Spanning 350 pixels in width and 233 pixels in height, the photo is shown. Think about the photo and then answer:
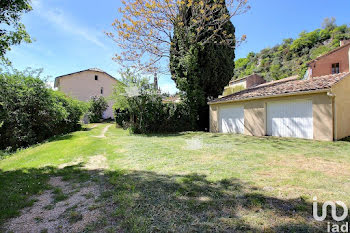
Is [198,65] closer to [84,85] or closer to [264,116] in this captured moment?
[264,116]

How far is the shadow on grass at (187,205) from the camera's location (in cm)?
226

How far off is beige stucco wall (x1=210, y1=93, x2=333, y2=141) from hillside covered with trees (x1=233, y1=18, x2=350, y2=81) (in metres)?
39.3

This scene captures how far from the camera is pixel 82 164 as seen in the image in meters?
5.81

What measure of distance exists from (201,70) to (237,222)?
14.4 metres

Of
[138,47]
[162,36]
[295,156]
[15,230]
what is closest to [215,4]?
[162,36]

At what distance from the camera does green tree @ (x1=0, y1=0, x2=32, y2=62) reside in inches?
192

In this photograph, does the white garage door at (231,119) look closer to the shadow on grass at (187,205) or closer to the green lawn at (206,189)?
the green lawn at (206,189)

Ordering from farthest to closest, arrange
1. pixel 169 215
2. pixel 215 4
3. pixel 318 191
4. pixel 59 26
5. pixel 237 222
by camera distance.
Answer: pixel 215 4 → pixel 59 26 → pixel 318 191 → pixel 169 215 → pixel 237 222

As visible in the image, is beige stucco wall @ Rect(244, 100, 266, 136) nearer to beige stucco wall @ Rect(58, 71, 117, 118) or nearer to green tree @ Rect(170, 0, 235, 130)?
green tree @ Rect(170, 0, 235, 130)

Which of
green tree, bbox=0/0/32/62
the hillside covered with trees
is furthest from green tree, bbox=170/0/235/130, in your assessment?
the hillside covered with trees

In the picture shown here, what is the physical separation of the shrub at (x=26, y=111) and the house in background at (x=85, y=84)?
14725 mm

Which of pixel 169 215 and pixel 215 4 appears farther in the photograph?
pixel 215 4

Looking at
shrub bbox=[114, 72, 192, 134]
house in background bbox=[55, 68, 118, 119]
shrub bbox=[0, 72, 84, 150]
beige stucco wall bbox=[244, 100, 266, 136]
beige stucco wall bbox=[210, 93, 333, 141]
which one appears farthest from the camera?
house in background bbox=[55, 68, 118, 119]

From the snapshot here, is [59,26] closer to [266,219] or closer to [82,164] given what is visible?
[82,164]
